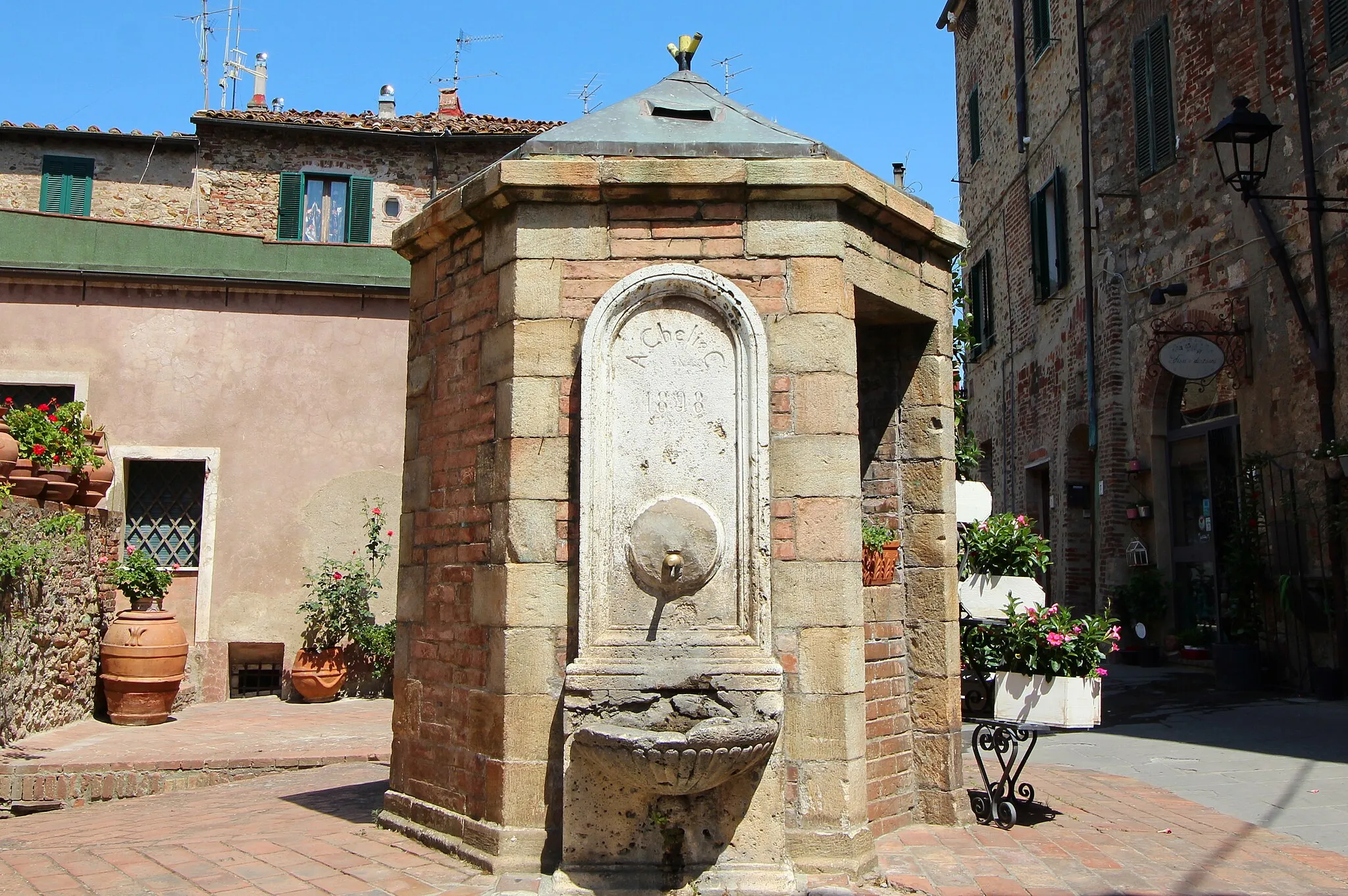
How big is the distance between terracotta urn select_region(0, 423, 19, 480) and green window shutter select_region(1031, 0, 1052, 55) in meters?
13.8

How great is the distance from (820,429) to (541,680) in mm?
1533

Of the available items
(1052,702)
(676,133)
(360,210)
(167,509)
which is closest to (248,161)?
(360,210)

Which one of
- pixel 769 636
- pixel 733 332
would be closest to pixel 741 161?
pixel 733 332

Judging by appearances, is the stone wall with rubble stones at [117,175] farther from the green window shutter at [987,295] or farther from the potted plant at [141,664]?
the green window shutter at [987,295]

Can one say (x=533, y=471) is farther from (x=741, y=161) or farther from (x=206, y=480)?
(x=206, y=480)

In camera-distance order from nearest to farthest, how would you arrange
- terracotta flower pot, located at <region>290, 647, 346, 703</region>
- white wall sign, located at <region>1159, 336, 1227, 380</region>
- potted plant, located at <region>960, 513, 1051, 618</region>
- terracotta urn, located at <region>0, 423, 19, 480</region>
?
potted plant, located at <region>960, 513, 1051, 618</region>, terracotta urn, located at <region>0, 423, 19, 480</region>, white wall sign, located at <region>1159, 336, 1227, 380</region>, terracotta flower pot, located at <region>290, 647, 346, 703</region>

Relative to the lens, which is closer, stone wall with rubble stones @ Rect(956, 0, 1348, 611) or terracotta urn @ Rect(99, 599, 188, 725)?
terracotta urn @ Rect(99, 599, 188, 725)

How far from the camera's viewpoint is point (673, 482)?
461 cm

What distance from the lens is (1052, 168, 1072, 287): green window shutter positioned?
15.2 m

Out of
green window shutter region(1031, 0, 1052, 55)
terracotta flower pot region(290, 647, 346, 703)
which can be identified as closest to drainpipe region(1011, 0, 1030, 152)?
green window shutter region(1031, 0, 1052, 55)

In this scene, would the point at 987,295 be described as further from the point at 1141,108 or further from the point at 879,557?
the point at 879,557

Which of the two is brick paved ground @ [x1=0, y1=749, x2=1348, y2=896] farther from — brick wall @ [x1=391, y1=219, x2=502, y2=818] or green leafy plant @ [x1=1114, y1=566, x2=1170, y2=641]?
green leafy plant @ [x1=1114, y1=566, x2=1170, y2=641]

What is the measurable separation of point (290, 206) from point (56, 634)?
28.1 ft

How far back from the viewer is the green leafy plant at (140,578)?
35.6 ft
